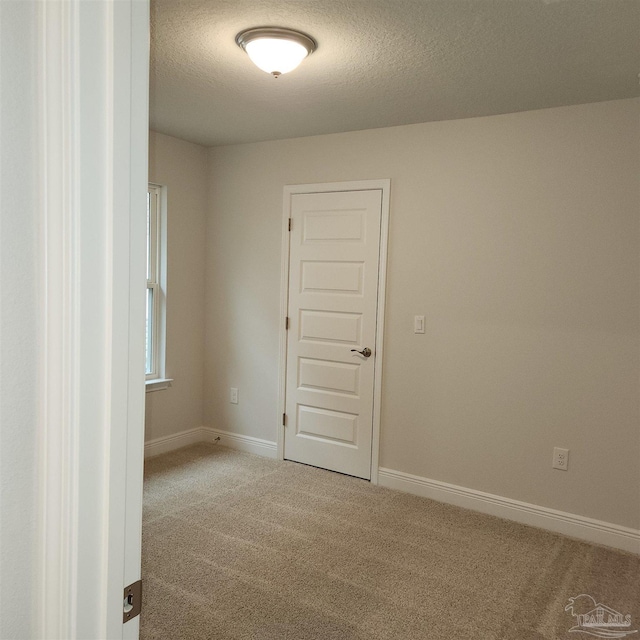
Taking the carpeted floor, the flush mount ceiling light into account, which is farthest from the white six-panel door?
the flush mount ceiling light

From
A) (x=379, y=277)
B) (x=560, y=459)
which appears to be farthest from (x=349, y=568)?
(x=379, y=277)

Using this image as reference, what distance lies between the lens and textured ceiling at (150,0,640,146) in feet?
7.01

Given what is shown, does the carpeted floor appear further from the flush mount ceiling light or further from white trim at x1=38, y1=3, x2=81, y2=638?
the flush mount ceiling light

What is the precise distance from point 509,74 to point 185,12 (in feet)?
5.02

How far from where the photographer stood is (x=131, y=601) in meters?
0.89

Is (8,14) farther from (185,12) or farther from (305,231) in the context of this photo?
(305,231)

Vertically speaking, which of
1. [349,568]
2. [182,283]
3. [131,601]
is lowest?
[349,568]

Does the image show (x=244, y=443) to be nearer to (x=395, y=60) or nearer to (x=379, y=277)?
(x=379, y=277)

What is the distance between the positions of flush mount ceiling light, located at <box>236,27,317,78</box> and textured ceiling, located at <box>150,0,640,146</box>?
49 millimetres

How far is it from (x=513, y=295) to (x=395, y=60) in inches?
60.4

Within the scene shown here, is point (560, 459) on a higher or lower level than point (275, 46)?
lower

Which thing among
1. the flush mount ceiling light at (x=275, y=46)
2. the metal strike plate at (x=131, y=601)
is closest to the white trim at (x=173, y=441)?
the flush mount ceiling light at (x=275, y=46)

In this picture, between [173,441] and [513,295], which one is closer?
[513,295]

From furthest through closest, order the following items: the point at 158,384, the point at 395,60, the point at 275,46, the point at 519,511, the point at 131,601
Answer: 1. the point at 158,384
2. the point at 519,511
3. the point at 395,60
4. the point at 275,46
5. the point at 131,601
